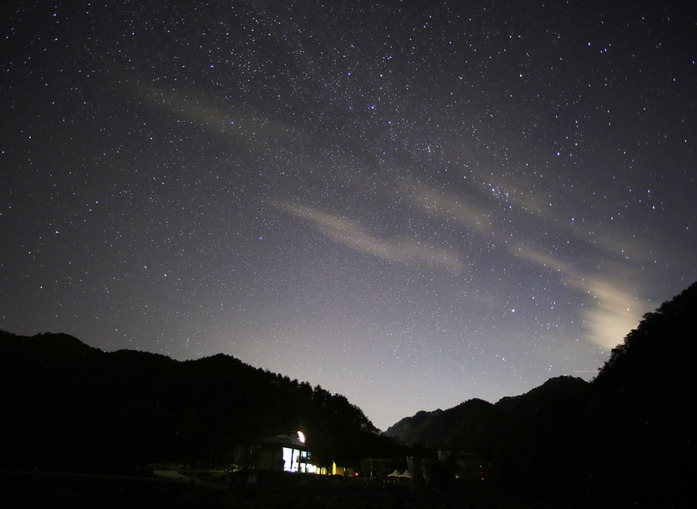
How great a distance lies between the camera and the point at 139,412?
48.3 metres

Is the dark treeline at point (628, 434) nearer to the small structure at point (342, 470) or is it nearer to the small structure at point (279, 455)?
the small structure at point (279, 455)

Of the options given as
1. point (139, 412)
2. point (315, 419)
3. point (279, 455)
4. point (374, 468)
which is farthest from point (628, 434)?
point (139, 412)

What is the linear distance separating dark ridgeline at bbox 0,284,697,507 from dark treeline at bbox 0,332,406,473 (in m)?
0.16

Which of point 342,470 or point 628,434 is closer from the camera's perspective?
point 628,434

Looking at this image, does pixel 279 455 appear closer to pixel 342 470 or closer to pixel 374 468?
pixel 374 468

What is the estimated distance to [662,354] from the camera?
2944 cm

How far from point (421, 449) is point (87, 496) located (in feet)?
150

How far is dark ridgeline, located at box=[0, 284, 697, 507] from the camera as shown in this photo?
25266 mm

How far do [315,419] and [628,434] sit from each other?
137 ft

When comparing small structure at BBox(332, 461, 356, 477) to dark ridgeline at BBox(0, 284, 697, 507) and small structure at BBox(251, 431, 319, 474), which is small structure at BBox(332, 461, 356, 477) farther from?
small structure at BBox(251, 431, 319, 474)

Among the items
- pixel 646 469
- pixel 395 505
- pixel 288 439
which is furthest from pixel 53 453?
pixel 646 469

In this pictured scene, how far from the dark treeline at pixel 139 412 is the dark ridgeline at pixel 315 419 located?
165mm

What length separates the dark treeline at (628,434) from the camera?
76.8 ft

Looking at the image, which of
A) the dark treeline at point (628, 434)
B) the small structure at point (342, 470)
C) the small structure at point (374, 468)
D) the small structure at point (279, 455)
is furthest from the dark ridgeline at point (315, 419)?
the small structure at point (279, 455)
